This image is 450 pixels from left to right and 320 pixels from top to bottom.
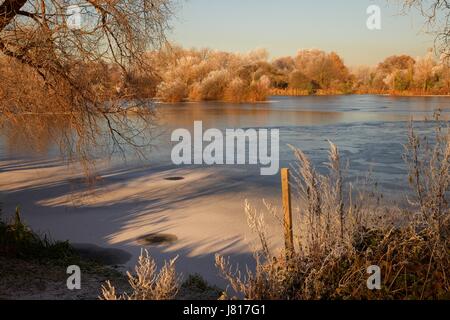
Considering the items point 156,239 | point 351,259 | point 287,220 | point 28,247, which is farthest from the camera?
point 156,239

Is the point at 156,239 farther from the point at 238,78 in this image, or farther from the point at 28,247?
the point at 238,78

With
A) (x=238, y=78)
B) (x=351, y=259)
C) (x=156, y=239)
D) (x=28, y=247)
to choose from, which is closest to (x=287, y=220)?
(x=351, y=259)

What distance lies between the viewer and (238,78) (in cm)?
4353

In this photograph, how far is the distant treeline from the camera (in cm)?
733

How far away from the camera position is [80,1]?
674 centimetres

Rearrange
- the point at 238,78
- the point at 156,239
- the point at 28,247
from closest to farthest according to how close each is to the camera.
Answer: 1. the point at 28,247
2. the point at 156,239
3. the point at 238,78

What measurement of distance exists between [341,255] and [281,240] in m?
1.77

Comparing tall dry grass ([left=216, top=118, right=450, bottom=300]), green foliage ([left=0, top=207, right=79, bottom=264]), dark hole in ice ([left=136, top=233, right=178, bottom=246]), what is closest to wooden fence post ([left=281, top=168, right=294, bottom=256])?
tall dry grass ([left=216, top=118, right=450, bottom=300])

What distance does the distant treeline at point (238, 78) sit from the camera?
733 cm

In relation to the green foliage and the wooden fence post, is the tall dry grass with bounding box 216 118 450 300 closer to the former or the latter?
the wooden fence post

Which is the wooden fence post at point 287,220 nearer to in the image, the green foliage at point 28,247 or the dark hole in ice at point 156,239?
the dark hole in ice at point 156,239

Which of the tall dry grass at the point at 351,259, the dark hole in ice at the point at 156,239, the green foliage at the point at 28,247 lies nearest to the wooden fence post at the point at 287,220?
the tall dry grass at the point at 351,259

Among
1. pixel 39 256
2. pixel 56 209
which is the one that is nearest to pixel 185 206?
pixel 56 209
